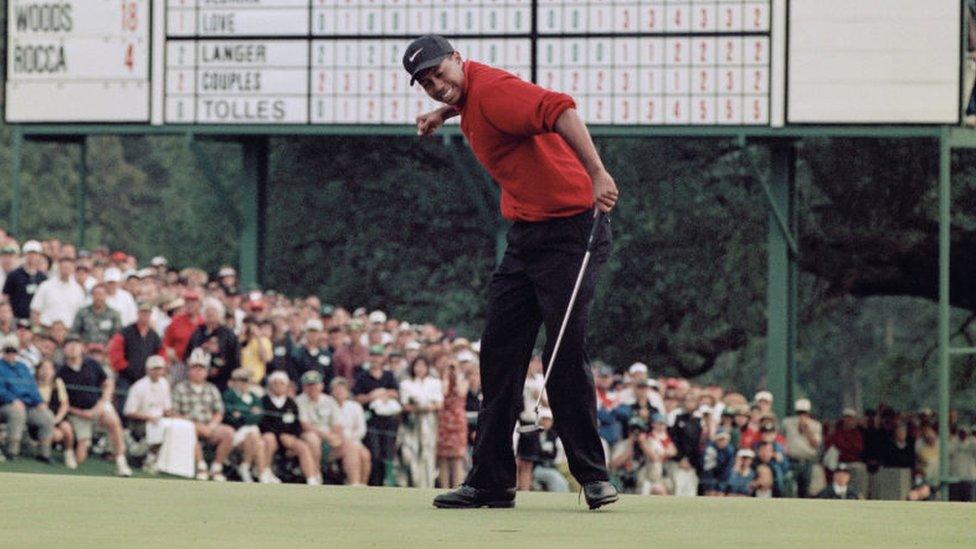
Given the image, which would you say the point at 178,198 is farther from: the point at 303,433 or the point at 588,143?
the point at 588,143

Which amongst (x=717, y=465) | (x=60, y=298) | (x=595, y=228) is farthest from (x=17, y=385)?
(x=595, y=228)

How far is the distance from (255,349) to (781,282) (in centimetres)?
726

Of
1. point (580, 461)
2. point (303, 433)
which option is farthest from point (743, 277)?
point (580, 461)

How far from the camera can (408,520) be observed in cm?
767

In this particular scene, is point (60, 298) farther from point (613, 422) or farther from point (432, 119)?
point (432, 119)

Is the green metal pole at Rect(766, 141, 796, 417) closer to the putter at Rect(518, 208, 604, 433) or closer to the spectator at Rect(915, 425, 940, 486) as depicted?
the spectator at Rect(915, 425, 940, 486)

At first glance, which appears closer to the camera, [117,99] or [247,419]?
[247,419]

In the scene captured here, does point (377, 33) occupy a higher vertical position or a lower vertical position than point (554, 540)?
higher

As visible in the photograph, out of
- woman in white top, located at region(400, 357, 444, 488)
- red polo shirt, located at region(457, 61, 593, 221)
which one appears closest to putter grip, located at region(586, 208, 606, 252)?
red polo shirt, located at region(457, 61, 593, 221)

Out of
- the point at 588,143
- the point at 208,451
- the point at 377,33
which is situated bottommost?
the point at 208,451

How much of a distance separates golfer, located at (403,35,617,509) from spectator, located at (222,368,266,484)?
11.4 meters

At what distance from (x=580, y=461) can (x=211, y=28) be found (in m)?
17.6

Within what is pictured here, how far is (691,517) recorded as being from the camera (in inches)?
318

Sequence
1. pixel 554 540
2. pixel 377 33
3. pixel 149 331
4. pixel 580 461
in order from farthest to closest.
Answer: pixel 377 33 < pixel 149 331 < pixel 580 461 < pixel 554 540
